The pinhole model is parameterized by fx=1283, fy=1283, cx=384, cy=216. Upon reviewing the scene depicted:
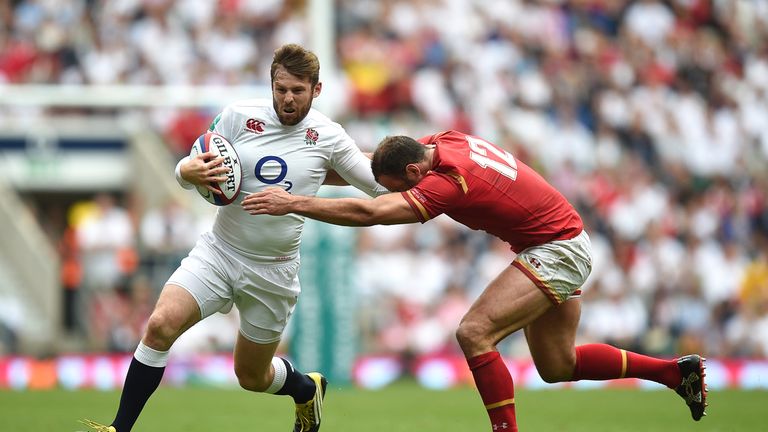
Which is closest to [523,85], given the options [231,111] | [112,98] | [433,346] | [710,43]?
[710,43]

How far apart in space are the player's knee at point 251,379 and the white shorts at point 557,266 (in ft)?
6.27

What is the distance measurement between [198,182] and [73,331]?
11.5 meters

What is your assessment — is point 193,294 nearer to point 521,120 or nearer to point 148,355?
point 148,355

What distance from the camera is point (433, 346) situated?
57.7 feet

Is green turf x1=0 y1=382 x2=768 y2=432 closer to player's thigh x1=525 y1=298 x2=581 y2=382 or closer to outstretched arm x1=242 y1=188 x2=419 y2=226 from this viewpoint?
player's thigh x1=525 y1=298 x2=581 y2=382

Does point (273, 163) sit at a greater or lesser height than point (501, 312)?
greater

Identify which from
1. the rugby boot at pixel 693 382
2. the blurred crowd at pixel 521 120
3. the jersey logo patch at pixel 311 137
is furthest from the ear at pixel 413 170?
the blurred crowd at pixel 521 120

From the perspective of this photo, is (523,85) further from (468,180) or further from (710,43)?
(468,180)

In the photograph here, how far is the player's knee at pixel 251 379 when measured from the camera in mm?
8602

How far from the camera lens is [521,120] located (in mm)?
20422

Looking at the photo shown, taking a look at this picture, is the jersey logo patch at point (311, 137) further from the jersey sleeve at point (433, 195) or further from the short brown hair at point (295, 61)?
the jersey sleeve at point (433, 195)

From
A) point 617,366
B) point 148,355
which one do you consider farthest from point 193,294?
point 617,366

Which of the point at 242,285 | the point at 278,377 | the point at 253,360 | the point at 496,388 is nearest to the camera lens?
the point at 496,388

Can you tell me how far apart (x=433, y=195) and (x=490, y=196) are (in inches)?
17.5
